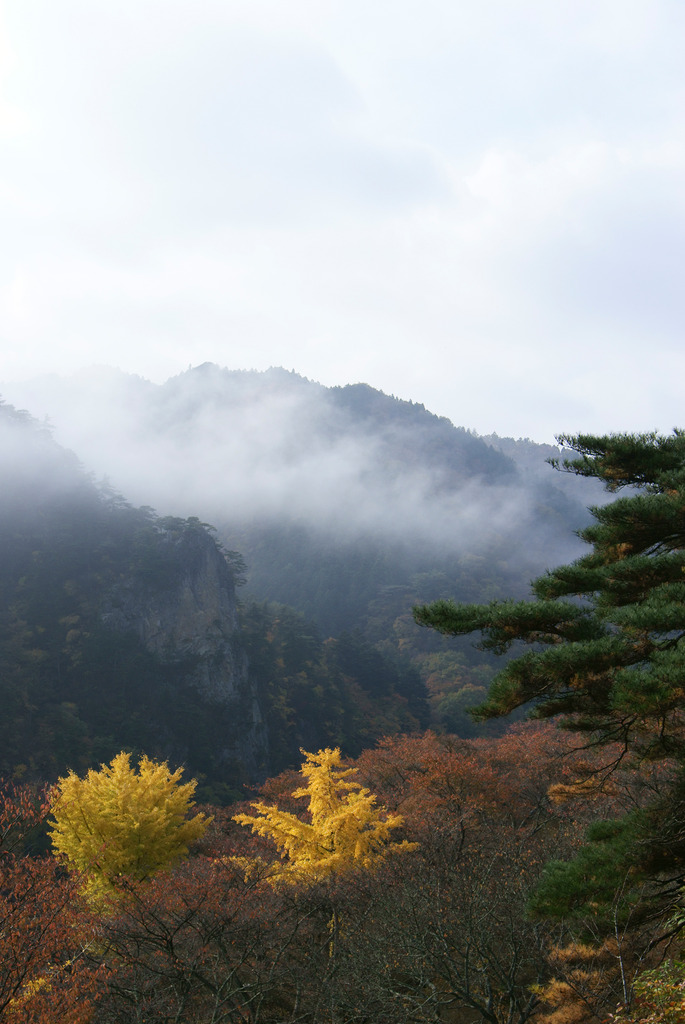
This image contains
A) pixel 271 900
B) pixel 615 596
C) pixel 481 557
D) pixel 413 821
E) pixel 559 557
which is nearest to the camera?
pixel 615 596

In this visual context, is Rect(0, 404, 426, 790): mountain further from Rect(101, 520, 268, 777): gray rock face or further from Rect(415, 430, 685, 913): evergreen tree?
Rect(415, 430, 685, 913): evergreen tree

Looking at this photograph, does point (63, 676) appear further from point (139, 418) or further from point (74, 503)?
point (139, 418)

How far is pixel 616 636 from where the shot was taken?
514 centimetres

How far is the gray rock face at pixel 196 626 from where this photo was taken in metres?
42.5

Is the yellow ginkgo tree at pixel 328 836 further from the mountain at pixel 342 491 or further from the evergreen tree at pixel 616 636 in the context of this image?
the mountain at pixel 342 491

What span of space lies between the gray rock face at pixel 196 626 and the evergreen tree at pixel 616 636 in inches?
1491

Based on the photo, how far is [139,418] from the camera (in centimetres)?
12825

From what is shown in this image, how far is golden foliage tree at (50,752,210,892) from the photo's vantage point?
49.1 ft

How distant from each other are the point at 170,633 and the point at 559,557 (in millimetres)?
80766

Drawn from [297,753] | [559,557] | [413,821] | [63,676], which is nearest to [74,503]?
[63,676]

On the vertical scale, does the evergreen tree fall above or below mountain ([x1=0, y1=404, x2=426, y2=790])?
above

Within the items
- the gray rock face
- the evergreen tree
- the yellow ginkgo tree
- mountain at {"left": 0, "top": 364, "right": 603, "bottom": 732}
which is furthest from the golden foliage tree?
mountain at {"left": 0, "top": 364, "right": 603, "bottom": 732}

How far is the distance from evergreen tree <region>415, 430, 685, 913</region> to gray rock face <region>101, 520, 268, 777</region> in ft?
124

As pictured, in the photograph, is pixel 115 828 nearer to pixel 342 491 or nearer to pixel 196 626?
pixel 196 626
